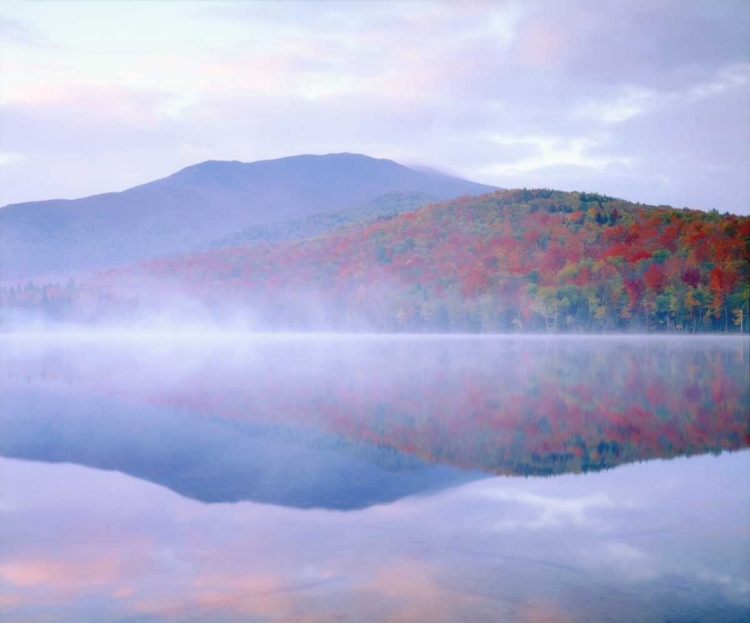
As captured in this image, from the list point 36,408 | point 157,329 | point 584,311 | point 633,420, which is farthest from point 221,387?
point 157,329

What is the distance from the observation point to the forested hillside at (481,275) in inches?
2990

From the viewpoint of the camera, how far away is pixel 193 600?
570cm

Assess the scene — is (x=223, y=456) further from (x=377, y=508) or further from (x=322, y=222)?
(x=322, y=222)

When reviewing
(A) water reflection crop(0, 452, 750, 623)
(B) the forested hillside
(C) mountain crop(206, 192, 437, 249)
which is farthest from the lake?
(C) mountain crop(206, 192, 437, 249)

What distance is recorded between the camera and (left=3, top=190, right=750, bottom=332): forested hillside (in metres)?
75.9

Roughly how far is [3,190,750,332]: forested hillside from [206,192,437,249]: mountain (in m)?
22.6

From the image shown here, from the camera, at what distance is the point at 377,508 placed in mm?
8273

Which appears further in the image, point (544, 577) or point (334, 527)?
point (334, 527)

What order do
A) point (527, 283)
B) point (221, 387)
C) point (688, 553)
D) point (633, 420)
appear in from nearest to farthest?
1. point (688, 553)
2. point (633, 420)
3. point (221, 387)
4. point (527, 283)

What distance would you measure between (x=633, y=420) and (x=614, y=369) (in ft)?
40.9

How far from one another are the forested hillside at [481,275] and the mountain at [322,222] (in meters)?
22.6

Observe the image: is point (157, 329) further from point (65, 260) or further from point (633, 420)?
point (633, 420)

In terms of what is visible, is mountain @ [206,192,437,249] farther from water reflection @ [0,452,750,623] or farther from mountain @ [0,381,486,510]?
water reflection @ [0,452,750,623]

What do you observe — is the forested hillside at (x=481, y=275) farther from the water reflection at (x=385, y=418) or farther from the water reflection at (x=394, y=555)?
the water reflection at (x=394, y=555)
